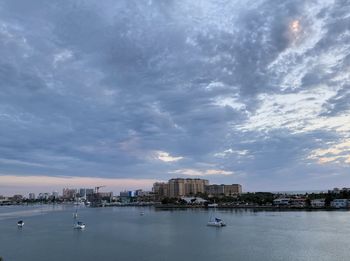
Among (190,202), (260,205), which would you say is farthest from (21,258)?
(190,202)

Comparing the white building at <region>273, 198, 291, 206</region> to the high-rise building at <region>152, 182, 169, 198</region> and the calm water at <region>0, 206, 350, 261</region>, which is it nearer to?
the calm water at <region>0, 206, 350, 261</region>

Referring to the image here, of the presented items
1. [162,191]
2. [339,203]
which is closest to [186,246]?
[339,203]

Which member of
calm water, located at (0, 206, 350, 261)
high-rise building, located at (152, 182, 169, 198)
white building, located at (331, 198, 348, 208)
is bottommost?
calm water, located at (0, 206, 350, 261)

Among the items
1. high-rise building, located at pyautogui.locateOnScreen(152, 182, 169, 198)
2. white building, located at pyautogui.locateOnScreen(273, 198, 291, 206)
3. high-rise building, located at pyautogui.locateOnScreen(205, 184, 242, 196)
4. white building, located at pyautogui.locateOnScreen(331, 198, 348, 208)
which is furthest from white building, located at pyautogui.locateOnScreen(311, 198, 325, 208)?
high-rise building, located at pyautogui.locateOnScreen(152, 182, 169, 198)

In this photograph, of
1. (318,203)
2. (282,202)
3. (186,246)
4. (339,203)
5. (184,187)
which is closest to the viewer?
(186,246)

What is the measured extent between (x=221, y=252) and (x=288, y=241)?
7.39m

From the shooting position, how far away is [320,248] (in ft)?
88.6

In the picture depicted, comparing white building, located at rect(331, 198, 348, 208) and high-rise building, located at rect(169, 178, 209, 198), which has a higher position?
high-rise building, located at rect(169, 178, 209, 198)

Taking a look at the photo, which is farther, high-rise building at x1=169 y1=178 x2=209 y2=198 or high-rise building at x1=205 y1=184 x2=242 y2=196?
high-rise building at x1=205 y1=184 x2=242 y2=196

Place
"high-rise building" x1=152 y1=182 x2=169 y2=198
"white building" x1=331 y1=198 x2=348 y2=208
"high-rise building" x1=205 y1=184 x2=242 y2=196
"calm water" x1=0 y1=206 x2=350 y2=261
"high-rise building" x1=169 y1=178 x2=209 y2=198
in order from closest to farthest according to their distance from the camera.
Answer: "calm water" x1=0 y1=206 x2=350 y2=261 → "white building" x1=331 y1=198 x2=348 y2=208 → "high-rise building" x1=169 y1=178 x2=209 y2=198 → "high-rise building" x1=205 y1=184 x2=242 y2=196 → "high-rise building" x1=152 y1=182 x2=169 y2=198

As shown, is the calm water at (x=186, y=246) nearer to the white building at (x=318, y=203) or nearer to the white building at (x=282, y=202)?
the white building at (x=318, y=203)

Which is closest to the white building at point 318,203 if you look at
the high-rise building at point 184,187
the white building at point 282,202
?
the white building at point 282,202

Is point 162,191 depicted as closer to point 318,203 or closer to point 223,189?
point 223,189

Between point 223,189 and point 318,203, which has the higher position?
point 223,189
